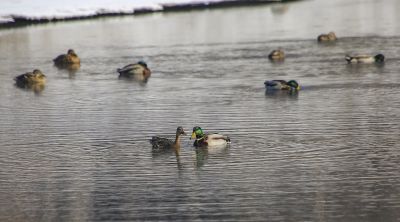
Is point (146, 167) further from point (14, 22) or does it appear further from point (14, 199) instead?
point (14, 22)

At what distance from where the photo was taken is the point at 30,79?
31391mm

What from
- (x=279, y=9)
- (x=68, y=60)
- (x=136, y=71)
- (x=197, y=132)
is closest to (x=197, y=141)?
(x=197, y=132)

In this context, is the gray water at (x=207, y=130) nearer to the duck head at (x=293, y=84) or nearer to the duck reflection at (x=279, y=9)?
the duck head at (x=293, y=84)

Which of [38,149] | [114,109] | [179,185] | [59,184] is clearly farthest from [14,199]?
[114,109]

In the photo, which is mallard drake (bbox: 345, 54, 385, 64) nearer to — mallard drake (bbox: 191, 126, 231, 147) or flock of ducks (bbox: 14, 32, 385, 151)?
flock of ducks (bbox: 14, 32, 385, 151)

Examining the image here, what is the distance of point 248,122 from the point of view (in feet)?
75.7

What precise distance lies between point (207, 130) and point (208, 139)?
5.91 feet

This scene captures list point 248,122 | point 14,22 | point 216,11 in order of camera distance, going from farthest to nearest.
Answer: point 216,11 → point 14,22 → point 248,122

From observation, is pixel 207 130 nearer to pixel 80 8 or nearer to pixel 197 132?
pixel 197 132

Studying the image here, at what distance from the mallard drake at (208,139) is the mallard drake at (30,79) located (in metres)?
11.4

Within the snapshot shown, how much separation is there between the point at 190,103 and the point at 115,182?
8.62 m

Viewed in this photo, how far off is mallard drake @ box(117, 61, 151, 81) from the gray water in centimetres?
37

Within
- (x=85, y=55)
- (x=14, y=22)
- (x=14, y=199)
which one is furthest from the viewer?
(x=14, y=22)

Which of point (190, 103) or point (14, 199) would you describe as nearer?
point (14, 199)
